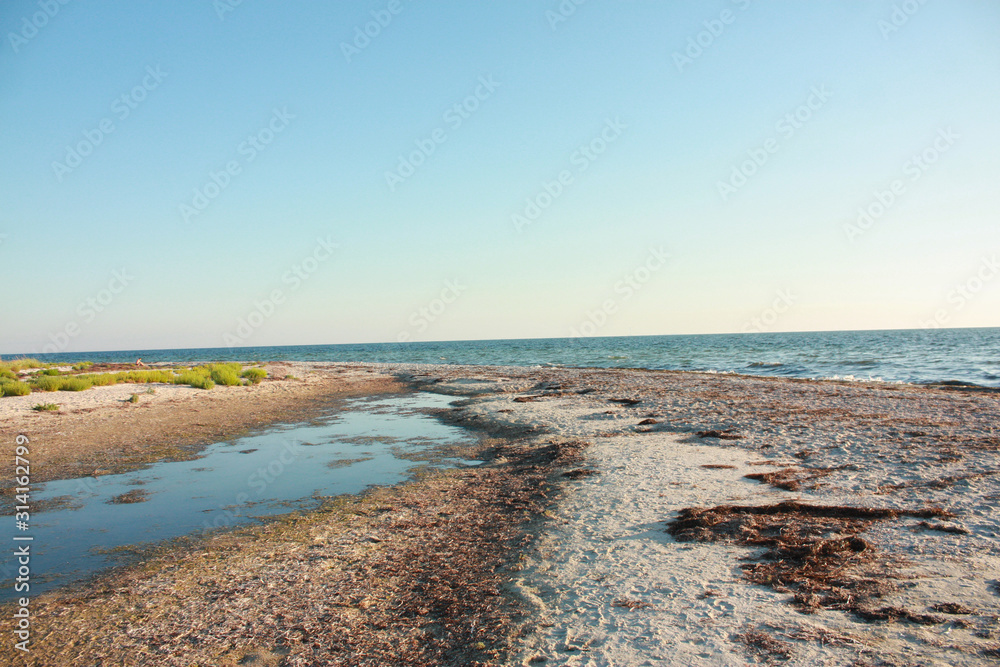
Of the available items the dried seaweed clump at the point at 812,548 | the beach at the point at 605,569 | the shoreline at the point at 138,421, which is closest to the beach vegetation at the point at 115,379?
the shoreline at the point at 138,421

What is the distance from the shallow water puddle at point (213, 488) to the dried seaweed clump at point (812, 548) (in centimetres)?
596

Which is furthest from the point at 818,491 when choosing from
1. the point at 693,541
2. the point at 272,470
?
the point at 272,470

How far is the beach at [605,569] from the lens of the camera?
14.5ft

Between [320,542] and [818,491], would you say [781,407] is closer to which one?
[818,491]

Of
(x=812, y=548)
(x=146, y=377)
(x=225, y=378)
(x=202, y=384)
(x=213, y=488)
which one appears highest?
(x=146, y=377)

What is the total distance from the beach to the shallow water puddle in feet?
2.75

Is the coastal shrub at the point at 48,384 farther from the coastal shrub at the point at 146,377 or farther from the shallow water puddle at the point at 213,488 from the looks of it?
the shallow water puddle at the point at 213,488

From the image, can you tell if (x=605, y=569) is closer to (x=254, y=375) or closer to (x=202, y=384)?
(x=202, y=384)

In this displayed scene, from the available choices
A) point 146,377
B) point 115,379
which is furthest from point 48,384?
point 146,377

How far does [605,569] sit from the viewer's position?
19.2ft

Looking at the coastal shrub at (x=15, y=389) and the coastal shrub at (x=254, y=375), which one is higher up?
the coastal shrub at (x=15, y=389)

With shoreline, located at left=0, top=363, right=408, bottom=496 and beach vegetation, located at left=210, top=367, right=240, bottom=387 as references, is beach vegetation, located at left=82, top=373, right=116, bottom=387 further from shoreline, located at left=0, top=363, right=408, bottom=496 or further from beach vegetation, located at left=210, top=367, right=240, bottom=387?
beach vegetation, located at left=210, top=367, right=240, bottom=387

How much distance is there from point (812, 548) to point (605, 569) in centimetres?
236

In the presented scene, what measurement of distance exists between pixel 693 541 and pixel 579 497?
Answer: 94.3 inches
